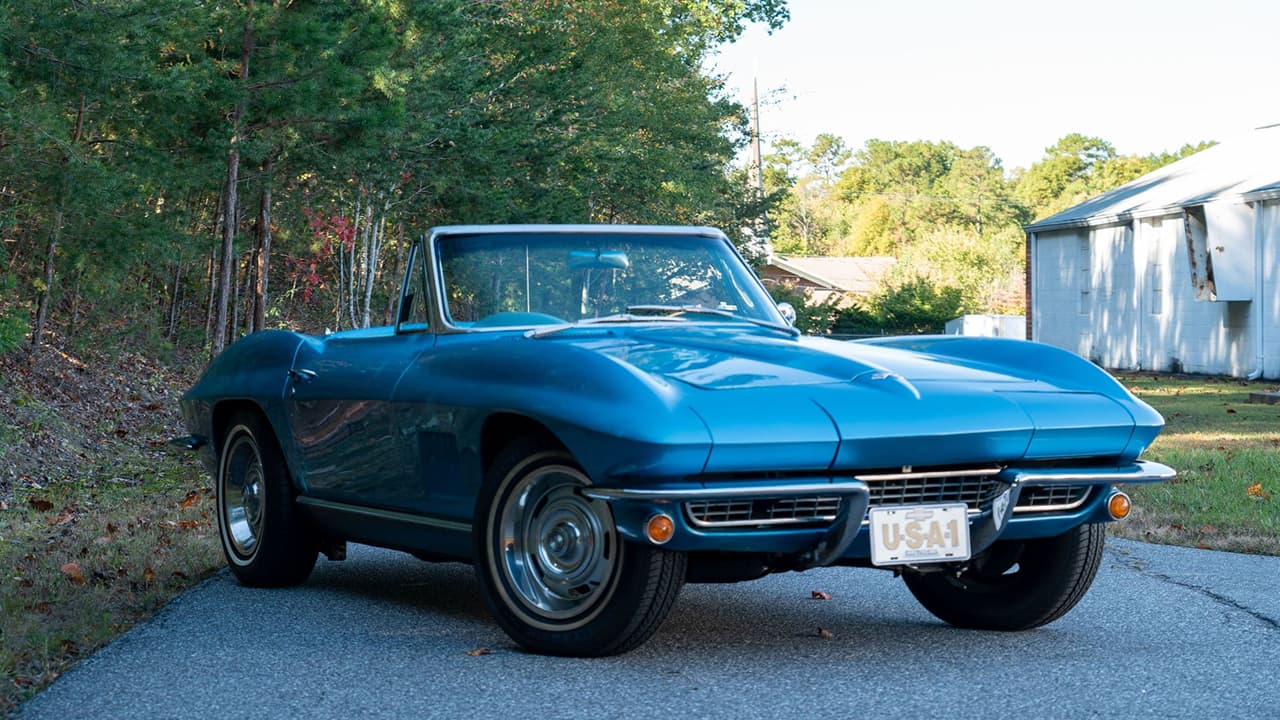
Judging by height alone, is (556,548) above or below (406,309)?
below

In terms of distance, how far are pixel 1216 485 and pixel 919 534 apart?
7.23 meters

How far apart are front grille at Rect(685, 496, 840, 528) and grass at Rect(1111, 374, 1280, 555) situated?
4452 mm

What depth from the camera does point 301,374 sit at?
6684 mm

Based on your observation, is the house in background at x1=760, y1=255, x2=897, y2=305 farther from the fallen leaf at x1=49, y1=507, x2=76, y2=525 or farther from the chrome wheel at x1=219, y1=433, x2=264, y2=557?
the chrome wheel at x1=219, y1=433, x2=264, y2=557

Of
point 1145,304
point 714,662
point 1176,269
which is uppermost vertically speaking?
point 1176,269

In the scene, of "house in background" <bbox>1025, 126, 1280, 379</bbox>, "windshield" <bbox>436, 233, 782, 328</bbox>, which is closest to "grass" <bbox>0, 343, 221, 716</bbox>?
"windshield" <bbox>436, 233, 782, 328</bbox>

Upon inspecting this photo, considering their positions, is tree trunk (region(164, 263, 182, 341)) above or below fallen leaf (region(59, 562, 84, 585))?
above

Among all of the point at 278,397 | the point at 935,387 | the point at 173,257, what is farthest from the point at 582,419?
the point at 173,257

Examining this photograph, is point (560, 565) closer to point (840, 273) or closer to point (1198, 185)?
point (1198, 185)

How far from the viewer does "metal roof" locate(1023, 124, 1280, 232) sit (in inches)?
1228

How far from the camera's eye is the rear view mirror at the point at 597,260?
6.36 metres

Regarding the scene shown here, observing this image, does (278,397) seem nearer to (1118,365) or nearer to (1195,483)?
(1195,483)

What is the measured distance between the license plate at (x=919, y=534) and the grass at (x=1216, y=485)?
162 inches

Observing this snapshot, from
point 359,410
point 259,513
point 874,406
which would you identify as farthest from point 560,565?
point 259,513
